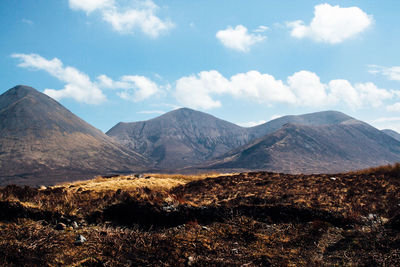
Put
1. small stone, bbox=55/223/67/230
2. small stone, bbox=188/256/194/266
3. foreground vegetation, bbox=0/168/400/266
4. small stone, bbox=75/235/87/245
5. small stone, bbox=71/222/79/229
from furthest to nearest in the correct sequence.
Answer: small stone, bbox=71/222/79/229
small stone, bbox=55/223/67/230
small stone, bbox=75/235/87/245
foreground vegetation, bbox=0/168/400/266
small stone, bbox=188/256/194/266

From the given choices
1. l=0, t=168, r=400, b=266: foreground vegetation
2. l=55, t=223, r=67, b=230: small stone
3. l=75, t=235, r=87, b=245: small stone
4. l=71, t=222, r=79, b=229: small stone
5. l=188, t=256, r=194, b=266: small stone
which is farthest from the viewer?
l=71, t=222, r=79, b=229: small stone

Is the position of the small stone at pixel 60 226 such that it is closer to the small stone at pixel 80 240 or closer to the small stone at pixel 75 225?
the small stone at pixel 75 225

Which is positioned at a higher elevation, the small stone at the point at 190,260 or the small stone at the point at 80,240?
the small stone at the point at 80,240

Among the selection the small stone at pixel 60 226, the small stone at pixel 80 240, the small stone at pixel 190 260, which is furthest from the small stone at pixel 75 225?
the small stone at pixel 190 260

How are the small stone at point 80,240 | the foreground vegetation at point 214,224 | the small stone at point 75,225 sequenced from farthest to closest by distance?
the small stone at point 75,225 < the small stone at point 80,240 < the foreground vegetation at point 214,224

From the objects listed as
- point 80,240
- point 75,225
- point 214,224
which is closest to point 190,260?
point 214,224

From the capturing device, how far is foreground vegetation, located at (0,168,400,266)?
19.1ft

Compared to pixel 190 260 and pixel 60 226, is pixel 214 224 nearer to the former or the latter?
pixel 190 260

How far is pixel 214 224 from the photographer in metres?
8.41

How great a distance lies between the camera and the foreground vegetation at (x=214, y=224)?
582cm

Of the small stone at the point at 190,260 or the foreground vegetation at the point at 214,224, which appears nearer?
the small stone at the point at 190,260

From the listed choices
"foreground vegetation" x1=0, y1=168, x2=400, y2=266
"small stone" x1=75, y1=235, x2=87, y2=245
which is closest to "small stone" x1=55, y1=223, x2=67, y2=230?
"foreground vegetation" x1=0, y1=168, x2=400, y2=266

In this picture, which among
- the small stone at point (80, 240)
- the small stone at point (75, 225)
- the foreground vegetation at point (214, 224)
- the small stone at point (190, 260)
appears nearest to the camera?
the small stone at point (190, 260)

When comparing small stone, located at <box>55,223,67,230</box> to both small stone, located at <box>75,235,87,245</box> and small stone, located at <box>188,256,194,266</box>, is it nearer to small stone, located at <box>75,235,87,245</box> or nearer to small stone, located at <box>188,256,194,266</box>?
small stone, located at <box>75,235,87,245</box>
